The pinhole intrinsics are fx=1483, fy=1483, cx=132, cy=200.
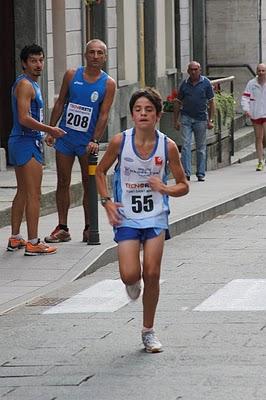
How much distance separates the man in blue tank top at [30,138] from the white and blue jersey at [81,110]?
0.44 meters

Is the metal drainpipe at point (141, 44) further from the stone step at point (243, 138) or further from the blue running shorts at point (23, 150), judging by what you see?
the blue running shorts at point (23, 150)

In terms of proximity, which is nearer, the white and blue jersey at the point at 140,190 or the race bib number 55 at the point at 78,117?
the white and blue jersey at the point at 140,190

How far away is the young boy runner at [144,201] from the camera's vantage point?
945 cm

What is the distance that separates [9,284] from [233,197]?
8.24 metres

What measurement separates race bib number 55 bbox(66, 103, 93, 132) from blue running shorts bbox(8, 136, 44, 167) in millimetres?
547

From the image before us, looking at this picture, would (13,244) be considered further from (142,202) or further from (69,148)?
(142,202)

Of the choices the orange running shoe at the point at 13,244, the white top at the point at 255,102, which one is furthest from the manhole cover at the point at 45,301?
the white top at the point at 255,102

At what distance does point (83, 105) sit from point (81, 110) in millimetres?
56

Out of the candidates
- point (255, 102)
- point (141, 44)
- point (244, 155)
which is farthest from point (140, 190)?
point (244, 155)

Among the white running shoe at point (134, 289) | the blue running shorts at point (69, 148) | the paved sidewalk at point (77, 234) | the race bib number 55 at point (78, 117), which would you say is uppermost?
the race bib number 55 at point (78, 117)

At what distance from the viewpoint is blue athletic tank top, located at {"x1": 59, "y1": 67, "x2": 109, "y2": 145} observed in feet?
47.0

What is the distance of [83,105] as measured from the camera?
14.3m

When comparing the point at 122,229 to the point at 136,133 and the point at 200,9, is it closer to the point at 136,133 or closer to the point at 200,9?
the point at 136,133

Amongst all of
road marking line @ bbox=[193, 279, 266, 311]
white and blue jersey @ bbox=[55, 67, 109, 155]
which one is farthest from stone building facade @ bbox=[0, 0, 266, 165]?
road marking line @ bbox=[193, 279, 266, 311]
